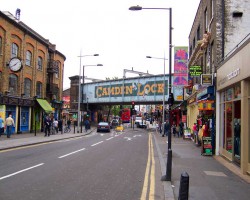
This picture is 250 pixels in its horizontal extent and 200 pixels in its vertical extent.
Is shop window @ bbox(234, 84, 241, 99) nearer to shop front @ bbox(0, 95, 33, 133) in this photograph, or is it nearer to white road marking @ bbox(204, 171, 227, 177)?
white road marking @ bbox(204, 171, 227, 177)

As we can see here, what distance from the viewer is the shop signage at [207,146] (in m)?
17.7

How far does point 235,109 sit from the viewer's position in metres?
14.8

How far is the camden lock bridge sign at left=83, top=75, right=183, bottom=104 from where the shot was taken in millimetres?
48625

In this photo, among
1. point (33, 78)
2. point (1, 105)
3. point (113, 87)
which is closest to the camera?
point (1, 105)

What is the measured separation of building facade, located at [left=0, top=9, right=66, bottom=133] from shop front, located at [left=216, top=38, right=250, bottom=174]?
17.6 m

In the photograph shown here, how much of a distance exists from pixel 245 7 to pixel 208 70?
192 inches

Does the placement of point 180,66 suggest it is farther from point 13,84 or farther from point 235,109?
point 13,84

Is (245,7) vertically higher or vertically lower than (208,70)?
higher

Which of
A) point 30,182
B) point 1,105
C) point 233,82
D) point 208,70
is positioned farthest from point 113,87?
point 30,182

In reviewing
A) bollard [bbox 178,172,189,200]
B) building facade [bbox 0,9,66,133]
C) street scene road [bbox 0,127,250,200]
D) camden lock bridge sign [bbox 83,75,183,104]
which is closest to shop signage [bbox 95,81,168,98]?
camden lock bridge sign [bbox 83,75,183,104]

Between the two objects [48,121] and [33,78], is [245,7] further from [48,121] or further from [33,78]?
[33,78]

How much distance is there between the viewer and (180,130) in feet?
120

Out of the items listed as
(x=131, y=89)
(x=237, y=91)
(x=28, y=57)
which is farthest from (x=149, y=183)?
(x=131, y=89)

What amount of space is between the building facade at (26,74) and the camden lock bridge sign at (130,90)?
1052 centimetres
